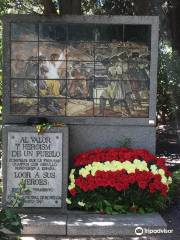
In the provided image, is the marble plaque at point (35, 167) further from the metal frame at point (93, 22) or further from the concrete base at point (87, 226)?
the metal frame at point (93, 22)

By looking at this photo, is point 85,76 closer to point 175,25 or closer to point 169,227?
point 169,227

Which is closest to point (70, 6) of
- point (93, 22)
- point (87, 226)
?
point (93, 22)

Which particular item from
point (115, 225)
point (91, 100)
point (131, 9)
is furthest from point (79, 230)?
point (131, 9)

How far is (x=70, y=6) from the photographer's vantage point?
8.76 m

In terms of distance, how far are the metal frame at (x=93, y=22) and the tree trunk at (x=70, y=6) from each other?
168 cm

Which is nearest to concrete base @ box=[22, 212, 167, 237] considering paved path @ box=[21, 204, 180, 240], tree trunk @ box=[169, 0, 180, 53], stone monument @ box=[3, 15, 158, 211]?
paved path @ box=[21, 204, 180, 240]

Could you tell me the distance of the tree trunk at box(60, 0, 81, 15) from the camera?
341 inches

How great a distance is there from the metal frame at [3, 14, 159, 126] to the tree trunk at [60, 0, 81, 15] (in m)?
1.68

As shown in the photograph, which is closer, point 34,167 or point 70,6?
point 34,167

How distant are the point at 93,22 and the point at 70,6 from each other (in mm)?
1840

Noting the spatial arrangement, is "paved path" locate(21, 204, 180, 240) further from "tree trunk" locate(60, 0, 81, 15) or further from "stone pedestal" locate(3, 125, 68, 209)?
"tree trunk" locate(60, 0, 81, 15)

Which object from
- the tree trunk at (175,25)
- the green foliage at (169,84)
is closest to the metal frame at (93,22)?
the green foliage at (169,84)

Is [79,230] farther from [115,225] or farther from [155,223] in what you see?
[155,223]

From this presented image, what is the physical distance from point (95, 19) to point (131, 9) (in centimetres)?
642
